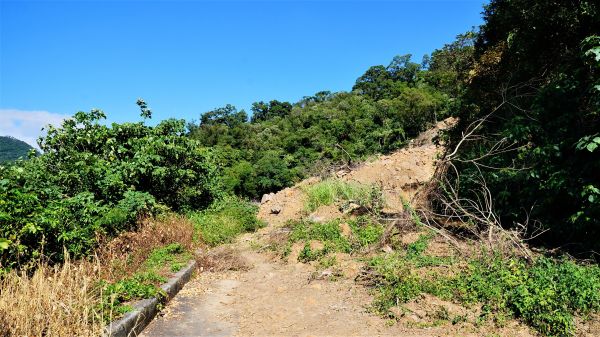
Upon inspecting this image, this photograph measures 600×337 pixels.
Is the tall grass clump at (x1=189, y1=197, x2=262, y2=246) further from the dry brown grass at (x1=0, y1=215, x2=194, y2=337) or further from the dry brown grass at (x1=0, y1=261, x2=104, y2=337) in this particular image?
the dry brown grass at (x1=0, y1=261, x2=104, y2=337)

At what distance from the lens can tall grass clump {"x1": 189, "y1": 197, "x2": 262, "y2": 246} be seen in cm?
872

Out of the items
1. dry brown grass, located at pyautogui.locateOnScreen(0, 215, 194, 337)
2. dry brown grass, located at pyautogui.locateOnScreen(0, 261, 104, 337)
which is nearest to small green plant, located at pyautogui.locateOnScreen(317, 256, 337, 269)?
dry brown grass, located at pyautogui.locateOnScreen(0, 215, 194, 337)

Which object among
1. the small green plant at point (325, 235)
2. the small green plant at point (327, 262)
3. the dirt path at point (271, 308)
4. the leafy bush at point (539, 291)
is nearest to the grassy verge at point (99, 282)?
the dirt path at point (271, 308)

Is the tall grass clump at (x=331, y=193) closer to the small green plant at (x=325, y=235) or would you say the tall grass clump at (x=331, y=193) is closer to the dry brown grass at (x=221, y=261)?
the small green plant at (x=325, y=235)

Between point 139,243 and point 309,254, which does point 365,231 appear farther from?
point 139,243

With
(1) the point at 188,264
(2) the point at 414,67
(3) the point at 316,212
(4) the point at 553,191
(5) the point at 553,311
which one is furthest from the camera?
(2) the point at 414,67

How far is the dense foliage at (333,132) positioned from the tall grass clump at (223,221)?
8359mm

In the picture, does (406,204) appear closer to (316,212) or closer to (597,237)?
(597,237)

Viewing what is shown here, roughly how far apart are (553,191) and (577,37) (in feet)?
10.1

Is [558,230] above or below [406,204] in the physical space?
below

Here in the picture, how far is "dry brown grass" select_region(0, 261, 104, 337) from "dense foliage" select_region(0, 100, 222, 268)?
90 centimetres

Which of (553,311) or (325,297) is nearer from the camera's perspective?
(553,311)

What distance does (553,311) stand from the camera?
3.76 m

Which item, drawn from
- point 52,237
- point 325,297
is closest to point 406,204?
point 325,297
